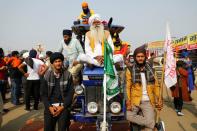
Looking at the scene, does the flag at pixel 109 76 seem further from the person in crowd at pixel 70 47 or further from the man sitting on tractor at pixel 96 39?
the person in crowd at pixel 70 47

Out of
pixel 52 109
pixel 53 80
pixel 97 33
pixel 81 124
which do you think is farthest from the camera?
pixel 81 124

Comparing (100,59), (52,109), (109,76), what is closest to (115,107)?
(109,76)

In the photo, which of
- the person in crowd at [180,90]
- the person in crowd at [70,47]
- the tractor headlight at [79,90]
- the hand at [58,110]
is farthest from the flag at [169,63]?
the person in crowd at [180,90]

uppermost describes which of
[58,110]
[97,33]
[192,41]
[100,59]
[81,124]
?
[192,41]

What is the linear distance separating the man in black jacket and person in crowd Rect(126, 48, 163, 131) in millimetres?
1216

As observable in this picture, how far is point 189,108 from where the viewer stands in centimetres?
1066

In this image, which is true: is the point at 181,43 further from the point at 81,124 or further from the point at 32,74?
the point at 81,124

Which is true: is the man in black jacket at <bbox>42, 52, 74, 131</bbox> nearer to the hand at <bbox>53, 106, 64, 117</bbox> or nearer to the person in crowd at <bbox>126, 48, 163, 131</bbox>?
the hand at <bbox>53, 106, 64, 117</bbox>

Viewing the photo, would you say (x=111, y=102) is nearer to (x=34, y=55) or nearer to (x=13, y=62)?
(x=34, y=55)

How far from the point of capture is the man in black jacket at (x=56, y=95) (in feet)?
17.1

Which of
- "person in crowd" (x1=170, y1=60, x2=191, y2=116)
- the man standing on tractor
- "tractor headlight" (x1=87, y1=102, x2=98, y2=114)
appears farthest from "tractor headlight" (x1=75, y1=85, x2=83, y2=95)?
"person in crowd" (x1=170, y1=60, x2=191, y2=116)

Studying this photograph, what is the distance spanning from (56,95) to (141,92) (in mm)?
1632

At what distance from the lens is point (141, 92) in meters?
5.69

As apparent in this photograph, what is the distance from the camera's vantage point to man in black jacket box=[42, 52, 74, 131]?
5223 millimetres
